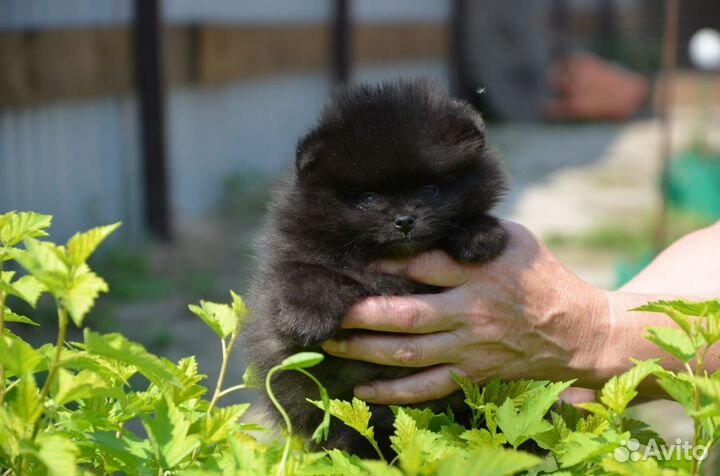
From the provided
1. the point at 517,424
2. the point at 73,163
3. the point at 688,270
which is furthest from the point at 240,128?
the point at 517,424

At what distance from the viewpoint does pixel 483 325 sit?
A: 2189 mm

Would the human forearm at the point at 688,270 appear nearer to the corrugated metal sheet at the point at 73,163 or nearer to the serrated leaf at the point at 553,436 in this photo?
the serrated leaf at the point at 553,436

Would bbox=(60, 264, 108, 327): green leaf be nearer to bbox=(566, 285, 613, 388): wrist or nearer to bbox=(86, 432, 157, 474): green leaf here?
bbox=(86, 432, 157, 474): green leaf

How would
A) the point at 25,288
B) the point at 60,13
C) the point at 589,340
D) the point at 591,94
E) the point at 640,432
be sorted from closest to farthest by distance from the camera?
the point at 25,288 → the point at 640,432 → the point at 589,340 → the point at 60,13 → the point at 591,94

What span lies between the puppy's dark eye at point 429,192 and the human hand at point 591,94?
12.9 metres

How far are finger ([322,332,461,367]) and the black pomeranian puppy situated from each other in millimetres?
38

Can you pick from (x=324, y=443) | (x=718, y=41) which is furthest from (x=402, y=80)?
(x=718, y=41)

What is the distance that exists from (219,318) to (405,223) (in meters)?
0.80

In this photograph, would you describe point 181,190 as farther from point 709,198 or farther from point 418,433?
point 418,433

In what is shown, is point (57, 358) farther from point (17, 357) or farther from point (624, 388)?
point (624, 388)

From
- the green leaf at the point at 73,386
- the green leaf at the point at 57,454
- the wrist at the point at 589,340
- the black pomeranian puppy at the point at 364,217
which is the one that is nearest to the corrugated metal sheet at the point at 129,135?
the black pomeranian puppy at the point at 364,217

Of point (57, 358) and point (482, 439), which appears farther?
point (482, 439)

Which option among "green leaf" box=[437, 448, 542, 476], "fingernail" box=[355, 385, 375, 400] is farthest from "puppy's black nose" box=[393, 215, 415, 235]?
"green leaf" box=[437, 448, 542, 476]

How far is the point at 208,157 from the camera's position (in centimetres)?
837
